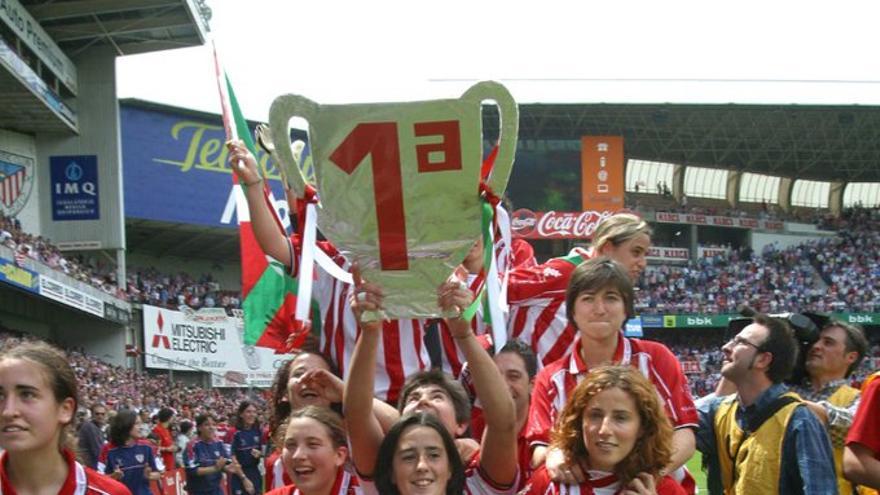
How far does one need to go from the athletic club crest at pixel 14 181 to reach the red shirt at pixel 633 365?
107 ft

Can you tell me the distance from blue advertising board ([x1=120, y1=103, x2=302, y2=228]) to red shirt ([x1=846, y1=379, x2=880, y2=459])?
39.8 metres

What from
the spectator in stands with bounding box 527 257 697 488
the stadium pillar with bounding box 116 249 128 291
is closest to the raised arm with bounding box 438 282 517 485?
the spectator in stands with bounding box 527 257 697 488

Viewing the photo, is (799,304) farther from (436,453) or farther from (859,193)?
(436,453)

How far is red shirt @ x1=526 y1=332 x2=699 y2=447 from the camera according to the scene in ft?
13.9

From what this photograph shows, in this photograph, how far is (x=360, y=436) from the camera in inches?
158

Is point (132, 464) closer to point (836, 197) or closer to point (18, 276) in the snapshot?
point (18, 276)

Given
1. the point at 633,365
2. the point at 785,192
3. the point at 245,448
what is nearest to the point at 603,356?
the point at 633,365

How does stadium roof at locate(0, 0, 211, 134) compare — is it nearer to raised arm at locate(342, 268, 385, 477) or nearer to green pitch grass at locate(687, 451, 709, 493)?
green pitch grass at locate(687, 451, 709, 493)

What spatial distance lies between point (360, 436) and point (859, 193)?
6041 cm

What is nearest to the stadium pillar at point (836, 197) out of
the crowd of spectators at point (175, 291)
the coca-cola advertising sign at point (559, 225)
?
the coca-cola advertising sign at point (559, 225)

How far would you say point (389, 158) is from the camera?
3.52 meters

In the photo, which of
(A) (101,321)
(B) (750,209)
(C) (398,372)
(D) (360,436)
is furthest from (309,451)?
(B) (750,209)

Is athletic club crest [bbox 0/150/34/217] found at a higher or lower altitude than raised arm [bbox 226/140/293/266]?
higher

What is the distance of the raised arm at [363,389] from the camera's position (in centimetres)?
366
